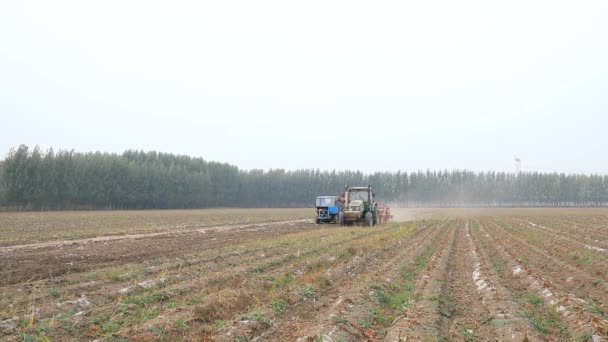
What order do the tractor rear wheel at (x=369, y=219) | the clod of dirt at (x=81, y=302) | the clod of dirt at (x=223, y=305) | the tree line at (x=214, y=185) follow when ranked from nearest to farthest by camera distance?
1. the clod of dirt at (x=223, y=305)
2. the clod of dirt at (x=81, y=302)
3. the tractor rear wheel at (x=369, y=219)
4. the tree line at (x=214, y=185)

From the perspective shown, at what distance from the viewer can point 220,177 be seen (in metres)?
109

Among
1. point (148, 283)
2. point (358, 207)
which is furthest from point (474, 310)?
point (358, 207)

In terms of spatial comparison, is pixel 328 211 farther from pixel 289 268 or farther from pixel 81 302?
pixel 81 302

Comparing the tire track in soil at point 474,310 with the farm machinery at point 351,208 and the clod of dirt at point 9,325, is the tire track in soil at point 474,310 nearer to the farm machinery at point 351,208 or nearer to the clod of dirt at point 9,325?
the clod of dirt at point 9,325

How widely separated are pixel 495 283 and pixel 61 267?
11.6 meters

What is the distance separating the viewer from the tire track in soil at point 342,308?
6.72m

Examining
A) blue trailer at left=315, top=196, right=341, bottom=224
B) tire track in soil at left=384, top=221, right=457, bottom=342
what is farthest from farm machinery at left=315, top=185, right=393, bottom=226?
tire track in soil at left=384, top=221, right=457, bottom=342

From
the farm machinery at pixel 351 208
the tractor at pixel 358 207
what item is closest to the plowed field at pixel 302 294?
the tractor at pixel 358 207

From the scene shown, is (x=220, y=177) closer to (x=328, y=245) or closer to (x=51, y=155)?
(x=51, y=155)

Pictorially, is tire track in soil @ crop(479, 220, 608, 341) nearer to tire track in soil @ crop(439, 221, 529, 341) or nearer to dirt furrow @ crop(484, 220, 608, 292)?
dirt furrow @ crop(484, 220, 608, 292)

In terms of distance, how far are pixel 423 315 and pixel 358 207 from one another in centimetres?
2272

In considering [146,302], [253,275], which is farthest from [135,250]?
[146,302]

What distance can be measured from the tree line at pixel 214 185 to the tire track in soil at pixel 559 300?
6893 centimetres

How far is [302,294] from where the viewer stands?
9.48 metres
